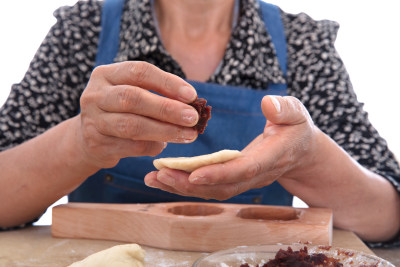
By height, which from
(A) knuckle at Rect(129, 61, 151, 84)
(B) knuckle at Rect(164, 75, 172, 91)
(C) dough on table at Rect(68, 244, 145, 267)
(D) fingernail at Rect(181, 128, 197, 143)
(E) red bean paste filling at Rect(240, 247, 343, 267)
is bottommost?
(C) dough on table at Rect(68, 244, 145, 267)

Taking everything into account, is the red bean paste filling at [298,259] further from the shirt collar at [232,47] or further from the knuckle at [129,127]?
the shirt collar at [232,47]

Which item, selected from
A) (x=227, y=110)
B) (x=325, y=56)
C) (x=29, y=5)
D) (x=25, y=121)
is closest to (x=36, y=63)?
(x=25, y=121)

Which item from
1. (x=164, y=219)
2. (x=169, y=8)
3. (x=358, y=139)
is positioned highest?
(x=169, y=8)

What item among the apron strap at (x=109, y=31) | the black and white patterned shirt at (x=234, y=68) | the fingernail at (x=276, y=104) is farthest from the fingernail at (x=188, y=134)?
the apron strap at (x=109, y=31)

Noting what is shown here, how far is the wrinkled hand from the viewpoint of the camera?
1027mm

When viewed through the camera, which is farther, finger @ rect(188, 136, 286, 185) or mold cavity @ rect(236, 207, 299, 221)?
mold cavity @ rect(236, 207, 299, 221)

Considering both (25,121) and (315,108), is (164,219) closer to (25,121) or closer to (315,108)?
(25,121)

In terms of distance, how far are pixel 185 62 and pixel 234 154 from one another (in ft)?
2.89

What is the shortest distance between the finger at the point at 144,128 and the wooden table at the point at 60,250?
1.04 ft

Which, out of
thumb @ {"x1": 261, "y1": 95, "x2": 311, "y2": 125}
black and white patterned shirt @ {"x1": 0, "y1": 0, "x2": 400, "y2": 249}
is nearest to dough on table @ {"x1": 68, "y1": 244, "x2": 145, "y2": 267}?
thumb @ {"x1": 261, "y1": 95, "x2": 311, "y2": 125}

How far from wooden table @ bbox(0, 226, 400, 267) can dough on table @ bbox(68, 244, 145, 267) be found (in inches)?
3.3

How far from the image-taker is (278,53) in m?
1.88

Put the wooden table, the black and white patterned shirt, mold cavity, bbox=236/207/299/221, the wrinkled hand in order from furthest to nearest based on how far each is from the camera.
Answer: the black and white patterned shirt
mold cavity, bbox=236/207/299/221
the wooden table
the wrinkled hand

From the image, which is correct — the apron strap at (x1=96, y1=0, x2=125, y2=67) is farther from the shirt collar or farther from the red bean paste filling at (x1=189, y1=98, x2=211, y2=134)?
the red bean paste filling at (x1=189, y1=98, x2=211, y2=134)
